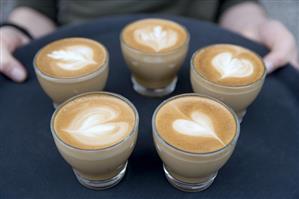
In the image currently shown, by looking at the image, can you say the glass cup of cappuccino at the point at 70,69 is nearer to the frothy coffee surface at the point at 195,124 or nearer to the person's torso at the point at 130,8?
the frothy coffee surface at the point at 195,124

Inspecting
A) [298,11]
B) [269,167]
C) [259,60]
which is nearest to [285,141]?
[269,167]

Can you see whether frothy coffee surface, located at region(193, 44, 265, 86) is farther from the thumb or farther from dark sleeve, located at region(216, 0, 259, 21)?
dark sleeve, located at region(216, 0, 259, 21)

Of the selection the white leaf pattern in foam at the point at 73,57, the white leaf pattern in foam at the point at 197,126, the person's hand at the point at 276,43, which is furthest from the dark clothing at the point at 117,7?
the white leaf pattern in foam at the point at 197,126

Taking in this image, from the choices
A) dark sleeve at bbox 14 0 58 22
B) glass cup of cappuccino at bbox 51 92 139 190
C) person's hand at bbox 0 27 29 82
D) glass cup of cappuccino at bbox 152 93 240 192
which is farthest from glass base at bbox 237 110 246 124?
dark sleeve at bbox 14 0 58 22

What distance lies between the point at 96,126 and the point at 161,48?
30 cm

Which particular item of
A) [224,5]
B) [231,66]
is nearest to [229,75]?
[231,66]

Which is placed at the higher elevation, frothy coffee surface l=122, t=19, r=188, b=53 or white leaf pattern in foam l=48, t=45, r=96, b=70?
frothy coffee surface l=122, t=19, r=188, b=53

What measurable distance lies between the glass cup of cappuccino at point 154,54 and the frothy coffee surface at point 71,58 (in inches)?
2.9

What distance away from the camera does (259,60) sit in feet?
2.94

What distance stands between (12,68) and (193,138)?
0.53 meters

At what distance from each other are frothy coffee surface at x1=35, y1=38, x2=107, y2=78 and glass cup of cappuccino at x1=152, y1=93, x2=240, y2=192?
0.22m

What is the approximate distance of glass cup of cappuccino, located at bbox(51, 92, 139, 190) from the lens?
2.17 feet

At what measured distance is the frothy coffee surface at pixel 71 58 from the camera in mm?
860

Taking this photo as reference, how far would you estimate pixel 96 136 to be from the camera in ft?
2.25
